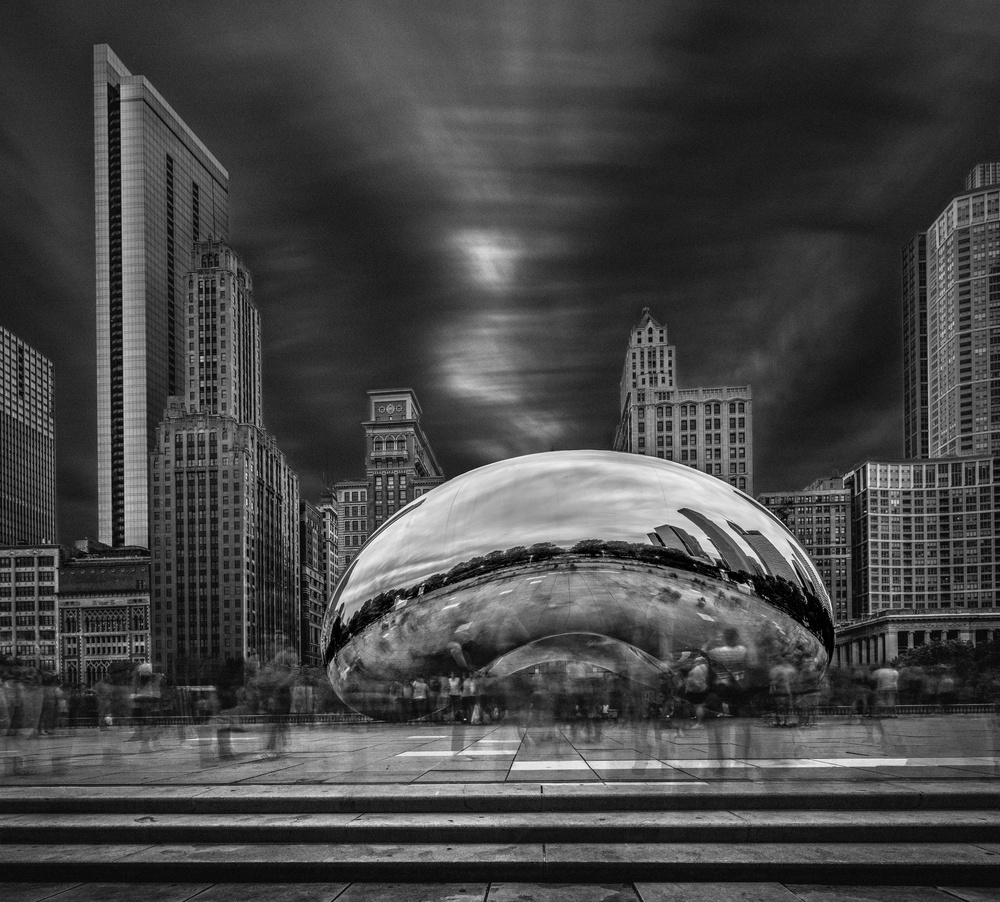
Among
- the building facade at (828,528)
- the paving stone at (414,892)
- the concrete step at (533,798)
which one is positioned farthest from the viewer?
the building facade at (828,528)

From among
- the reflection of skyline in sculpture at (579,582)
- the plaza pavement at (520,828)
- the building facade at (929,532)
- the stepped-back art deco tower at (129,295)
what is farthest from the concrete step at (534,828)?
the stepped-back art deco tower at (129,295)

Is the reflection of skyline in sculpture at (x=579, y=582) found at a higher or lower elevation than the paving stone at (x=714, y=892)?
higher

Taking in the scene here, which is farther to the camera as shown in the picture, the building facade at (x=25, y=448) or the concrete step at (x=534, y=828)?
the building facade at (x=25, y=448)

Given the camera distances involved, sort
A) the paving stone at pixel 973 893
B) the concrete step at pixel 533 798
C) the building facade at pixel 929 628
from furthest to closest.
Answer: the building facade at pixel 929 628 → the concrete step at pixel 533 798 → the paving stone at pixel 973 893

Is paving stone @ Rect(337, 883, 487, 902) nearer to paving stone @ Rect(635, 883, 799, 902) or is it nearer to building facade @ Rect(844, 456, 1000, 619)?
paving stone @ Rect(635, 883, 799, 902)

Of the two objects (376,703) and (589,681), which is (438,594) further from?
(589,681)

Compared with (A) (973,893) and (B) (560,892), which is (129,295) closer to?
(B) (560,892)

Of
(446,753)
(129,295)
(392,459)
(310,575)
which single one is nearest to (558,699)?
(446,753)

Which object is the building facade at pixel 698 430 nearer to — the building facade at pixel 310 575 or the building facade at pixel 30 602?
the building facade at pixel 310 575
